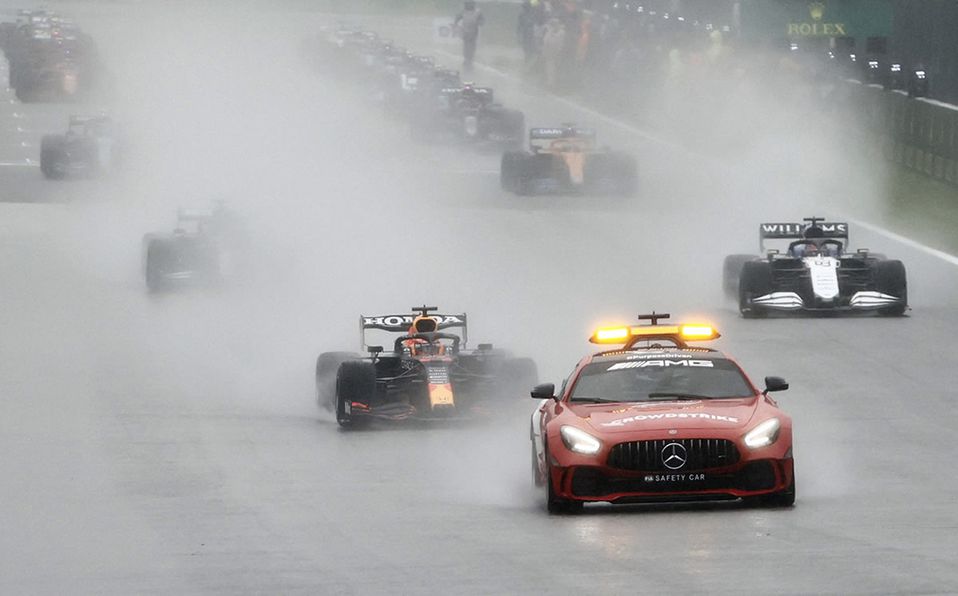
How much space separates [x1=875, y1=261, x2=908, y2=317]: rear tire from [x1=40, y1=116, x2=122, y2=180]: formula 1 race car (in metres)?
22.7

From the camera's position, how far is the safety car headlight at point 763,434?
14.5 metres

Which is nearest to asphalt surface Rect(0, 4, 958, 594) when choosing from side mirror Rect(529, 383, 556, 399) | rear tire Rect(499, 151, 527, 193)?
rear tire Rect(499, 151, 527, 193)

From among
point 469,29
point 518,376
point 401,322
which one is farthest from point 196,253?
point 469,29

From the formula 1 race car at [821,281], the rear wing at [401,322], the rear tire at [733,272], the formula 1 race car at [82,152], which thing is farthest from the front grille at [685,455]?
the formula 1 race car at [82,152]

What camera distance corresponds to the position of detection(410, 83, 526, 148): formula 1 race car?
55.0 meters

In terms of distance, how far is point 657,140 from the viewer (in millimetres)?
57438

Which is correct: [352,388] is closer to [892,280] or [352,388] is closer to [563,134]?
[892,280]

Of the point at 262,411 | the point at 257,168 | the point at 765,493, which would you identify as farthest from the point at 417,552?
the point at 257,168

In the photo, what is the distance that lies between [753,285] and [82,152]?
21.8 m

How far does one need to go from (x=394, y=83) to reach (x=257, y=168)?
48.0 feet

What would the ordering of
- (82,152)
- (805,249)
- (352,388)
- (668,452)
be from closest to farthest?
(668,452)
(352,388)
(805,249)
(82,152)

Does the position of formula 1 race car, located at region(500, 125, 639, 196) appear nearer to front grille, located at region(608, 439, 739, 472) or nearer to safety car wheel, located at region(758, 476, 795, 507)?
safety car wheel, located at region(758, 476, 795, 507)

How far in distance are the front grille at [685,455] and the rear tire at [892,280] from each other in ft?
44.1

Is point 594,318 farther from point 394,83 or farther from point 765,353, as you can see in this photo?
point 394,83
